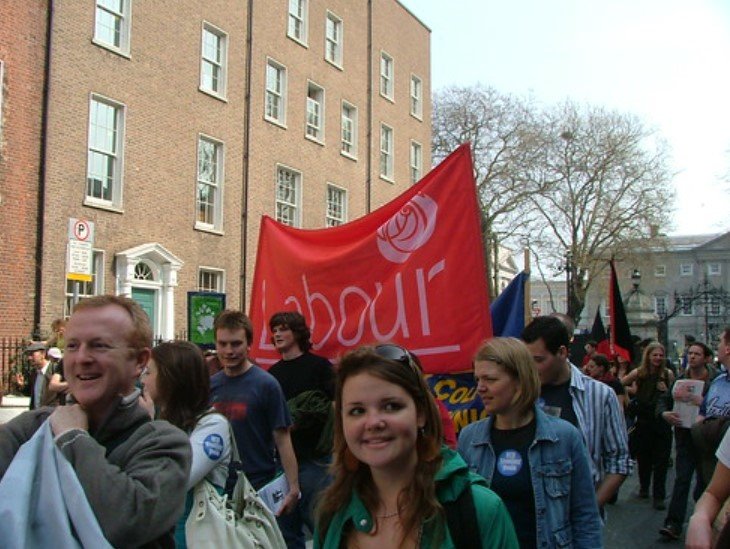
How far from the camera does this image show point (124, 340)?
2.41m

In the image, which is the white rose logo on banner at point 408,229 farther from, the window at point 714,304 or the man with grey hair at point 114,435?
the window at point 714,304

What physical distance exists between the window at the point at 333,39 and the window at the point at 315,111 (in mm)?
1371

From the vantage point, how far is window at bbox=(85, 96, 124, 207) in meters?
18.7

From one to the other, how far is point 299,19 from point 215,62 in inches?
202

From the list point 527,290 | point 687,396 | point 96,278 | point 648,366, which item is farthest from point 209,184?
point 527,290

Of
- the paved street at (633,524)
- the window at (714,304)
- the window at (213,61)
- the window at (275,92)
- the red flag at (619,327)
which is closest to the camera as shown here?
the paved street at (633,524)

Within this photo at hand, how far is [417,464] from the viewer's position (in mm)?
2240

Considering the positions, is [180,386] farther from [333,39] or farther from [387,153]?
[387,153]

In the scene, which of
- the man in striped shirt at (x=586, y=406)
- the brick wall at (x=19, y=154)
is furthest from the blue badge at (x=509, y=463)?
the brick wall at (x=19, y=154)

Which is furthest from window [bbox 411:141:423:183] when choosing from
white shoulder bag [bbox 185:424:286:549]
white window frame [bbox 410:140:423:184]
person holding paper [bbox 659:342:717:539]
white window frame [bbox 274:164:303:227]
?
white shoulder bag [bbox 185:424:286:549]

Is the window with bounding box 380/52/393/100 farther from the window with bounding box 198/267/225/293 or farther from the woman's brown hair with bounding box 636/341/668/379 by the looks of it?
the woman's brown hair with bounding box 636/341/668/379

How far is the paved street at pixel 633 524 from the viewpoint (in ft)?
25.0

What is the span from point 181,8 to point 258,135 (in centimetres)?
443

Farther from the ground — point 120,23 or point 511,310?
point 120,23
